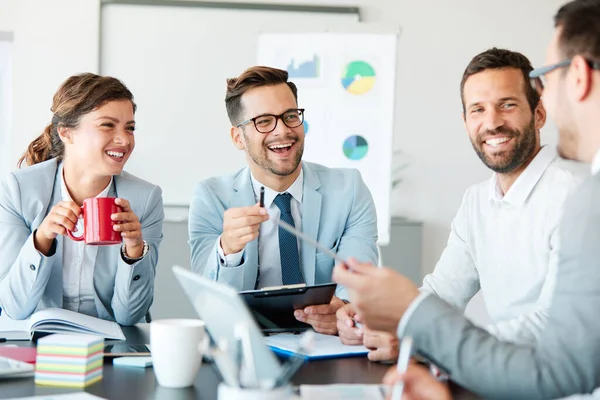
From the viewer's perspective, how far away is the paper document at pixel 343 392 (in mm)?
1174

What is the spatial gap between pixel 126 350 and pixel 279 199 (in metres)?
0.97

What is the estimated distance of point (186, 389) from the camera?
128 cm

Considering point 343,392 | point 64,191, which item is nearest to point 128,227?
point 64,191

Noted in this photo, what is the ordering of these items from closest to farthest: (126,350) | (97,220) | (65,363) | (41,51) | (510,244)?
(65,363) → (126,350) → (97,220) → (510,244) → (41,51)

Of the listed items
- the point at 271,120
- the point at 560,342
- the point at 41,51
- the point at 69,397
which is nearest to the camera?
the point at 560,342

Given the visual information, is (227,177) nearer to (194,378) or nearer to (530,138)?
(530,138)

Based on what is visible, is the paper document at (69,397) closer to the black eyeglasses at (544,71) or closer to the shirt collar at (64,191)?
the black eyeglasses at (544,71)

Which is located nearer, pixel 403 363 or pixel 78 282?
pixel 403 363

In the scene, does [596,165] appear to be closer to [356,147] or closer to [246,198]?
[246,198]

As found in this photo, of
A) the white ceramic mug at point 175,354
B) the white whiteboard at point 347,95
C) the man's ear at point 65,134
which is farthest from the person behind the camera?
the white whiteboard at point 347,95

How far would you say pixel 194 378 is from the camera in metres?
1.31

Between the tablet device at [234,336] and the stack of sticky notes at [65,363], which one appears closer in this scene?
the tablet device at [234,336]

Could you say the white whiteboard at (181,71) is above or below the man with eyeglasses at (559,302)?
above

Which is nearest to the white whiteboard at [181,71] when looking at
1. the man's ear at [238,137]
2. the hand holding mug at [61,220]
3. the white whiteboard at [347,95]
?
the white whiteboard at [347,95]
